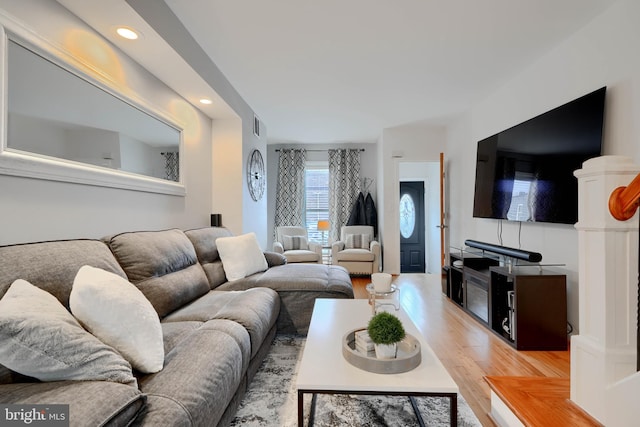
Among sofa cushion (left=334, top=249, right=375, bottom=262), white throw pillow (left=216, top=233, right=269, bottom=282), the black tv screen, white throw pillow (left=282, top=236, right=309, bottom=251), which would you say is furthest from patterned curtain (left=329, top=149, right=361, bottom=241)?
white throw pillow (left=216, top=233, right=269, bottom=282)

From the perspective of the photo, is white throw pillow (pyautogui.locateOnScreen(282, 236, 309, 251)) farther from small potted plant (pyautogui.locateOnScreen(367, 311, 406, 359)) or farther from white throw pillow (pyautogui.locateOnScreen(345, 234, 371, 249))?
small potted plant (pyautogui.locateOnScreen(367, 311, 406, 359))

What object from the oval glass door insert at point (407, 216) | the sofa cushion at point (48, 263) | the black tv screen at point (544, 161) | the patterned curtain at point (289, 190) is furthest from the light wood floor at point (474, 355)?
the oval glass door insert at point (407, 216)

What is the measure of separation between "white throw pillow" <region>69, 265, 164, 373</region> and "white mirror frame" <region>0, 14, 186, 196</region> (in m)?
0.72

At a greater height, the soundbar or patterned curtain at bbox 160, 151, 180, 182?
patterned curtain at bbox 160, 151, 180, 182

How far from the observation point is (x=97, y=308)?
1153 millimetres

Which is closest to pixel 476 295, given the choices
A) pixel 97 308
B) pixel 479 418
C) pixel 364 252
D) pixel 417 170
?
pixel 479 418

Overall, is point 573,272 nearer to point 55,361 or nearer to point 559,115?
point 559,115

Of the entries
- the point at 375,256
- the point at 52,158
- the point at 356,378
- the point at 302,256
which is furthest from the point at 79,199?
the point at 375,256

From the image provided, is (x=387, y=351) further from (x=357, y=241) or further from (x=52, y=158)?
(x=357, y=241)

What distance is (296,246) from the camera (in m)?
5.38

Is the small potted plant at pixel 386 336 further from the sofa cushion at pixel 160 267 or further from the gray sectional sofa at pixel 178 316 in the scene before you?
the sofa cushion at pixel 160 267

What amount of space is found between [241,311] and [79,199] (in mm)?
1174

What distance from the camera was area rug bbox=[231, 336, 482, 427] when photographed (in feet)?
5.06

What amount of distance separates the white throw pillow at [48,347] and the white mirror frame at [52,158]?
2.51 feet
